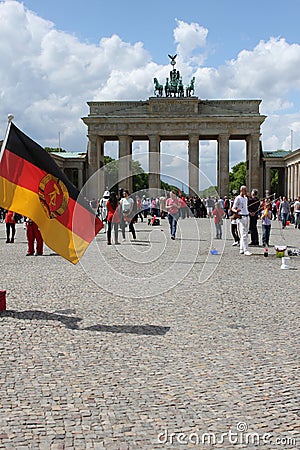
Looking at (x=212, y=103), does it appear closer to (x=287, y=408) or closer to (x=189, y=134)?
(x=189, y=134)

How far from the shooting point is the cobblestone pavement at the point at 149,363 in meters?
4.53

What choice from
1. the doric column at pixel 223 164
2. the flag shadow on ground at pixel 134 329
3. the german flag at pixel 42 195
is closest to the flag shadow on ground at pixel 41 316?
the flag shadow on ground at pixel 134 329

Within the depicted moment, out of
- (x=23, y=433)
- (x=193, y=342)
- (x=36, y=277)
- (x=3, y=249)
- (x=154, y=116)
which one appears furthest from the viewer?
(x=154, y=116)

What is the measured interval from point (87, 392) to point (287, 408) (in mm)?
1715

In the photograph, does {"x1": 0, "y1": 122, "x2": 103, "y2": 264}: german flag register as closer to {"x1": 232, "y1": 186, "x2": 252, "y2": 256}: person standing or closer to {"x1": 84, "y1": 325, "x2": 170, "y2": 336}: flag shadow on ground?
{"x1": 84, "y1": 325, "x2": 170, "y2": 336}: flag shadow on ground

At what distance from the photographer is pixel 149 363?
6336 mm

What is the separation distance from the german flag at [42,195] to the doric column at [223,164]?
71.8 m

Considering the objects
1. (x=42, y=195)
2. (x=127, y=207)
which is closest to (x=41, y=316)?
(x=42, y=195)

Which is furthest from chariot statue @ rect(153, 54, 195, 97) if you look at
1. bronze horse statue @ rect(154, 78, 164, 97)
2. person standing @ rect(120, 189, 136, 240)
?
person standing @ rect(120, 189, 136, 240)

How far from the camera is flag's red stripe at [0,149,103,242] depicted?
8266mm

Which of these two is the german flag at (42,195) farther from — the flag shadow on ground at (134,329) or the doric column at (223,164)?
the doric column at (223,164)

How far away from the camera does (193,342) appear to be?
7.20 metres

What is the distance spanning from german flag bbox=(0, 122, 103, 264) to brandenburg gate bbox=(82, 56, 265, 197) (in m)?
71.2

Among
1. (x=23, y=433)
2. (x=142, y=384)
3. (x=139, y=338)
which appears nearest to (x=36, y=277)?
(x=139, y=338)
